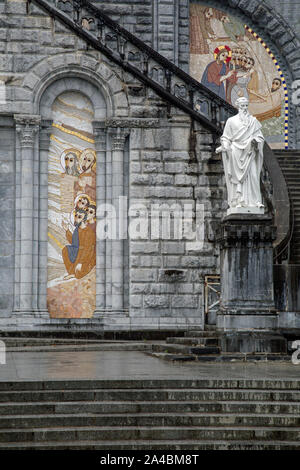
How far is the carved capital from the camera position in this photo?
72.4ft

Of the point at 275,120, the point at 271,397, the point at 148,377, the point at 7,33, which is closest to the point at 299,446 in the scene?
the point at 271,397

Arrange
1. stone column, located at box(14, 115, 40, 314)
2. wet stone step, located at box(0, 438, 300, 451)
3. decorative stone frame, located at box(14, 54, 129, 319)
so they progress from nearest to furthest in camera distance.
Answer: wet stone step, located at box(0, 438, 300, 451), stone column, located at box(14, 115, 40, 314), decorative stone frame, located at box(14, 54, 129, 319)

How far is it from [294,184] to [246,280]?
9.56 m

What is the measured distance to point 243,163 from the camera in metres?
16.2

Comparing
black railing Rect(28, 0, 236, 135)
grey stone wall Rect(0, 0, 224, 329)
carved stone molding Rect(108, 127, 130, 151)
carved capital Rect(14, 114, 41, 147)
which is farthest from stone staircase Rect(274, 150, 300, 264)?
carved capital Rect(14, 114, 41, 147)

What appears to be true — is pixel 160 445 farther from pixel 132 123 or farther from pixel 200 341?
pixel 132 123

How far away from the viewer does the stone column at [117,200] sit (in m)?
22.1

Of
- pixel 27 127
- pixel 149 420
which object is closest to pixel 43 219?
pixel 27 127

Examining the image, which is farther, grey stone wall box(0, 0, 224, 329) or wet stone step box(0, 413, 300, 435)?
grey stone wall box(0, 0, 224, 329)

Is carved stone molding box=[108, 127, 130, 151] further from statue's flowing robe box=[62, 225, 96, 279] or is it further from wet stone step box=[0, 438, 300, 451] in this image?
wet stone step box=[0, 438, 300, 451]

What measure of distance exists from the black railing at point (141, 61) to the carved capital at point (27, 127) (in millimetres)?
2320

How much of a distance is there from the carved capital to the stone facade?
0.9 inches

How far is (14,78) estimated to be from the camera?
22.0 metres
